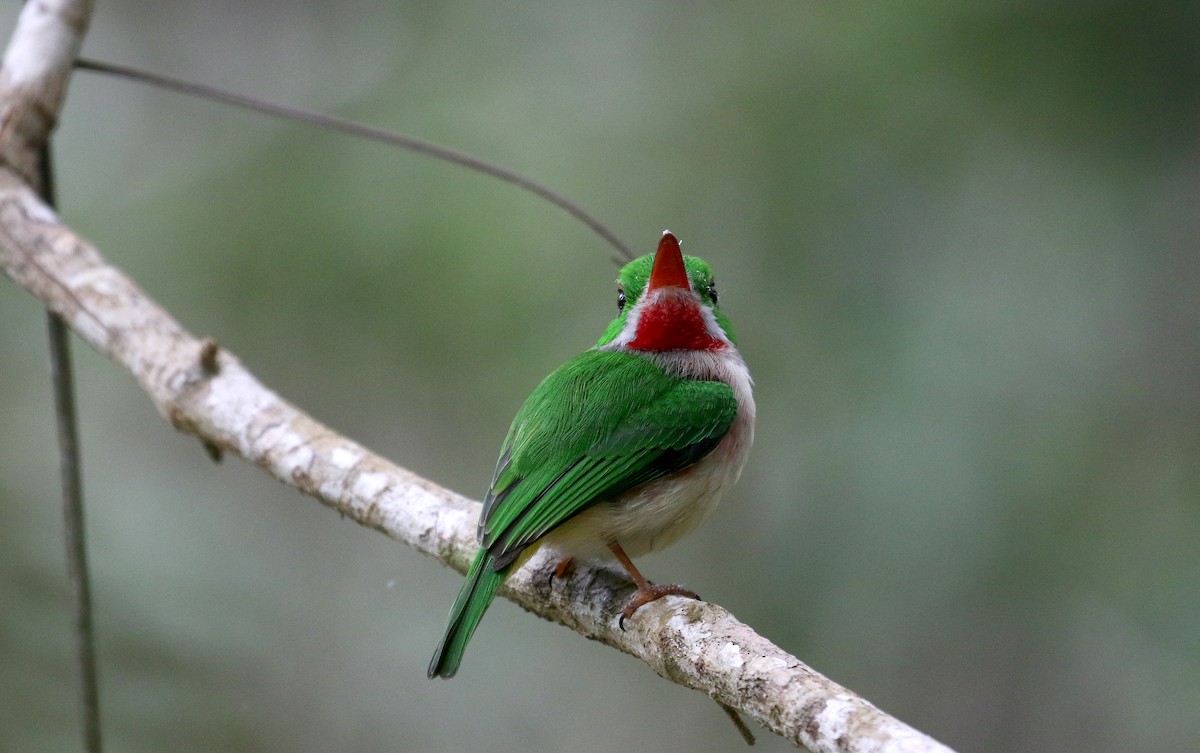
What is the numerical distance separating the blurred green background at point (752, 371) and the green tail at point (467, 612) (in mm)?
1797

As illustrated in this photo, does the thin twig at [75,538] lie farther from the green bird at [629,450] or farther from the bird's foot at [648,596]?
the bird's foot at [648,596]

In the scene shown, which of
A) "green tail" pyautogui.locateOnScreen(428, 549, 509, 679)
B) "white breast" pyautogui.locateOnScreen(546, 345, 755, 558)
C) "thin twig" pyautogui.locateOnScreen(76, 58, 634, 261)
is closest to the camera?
"green tail" pyautogui.locateOnScreen(428, 549, 509, 679)

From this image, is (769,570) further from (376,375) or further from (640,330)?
(376,375)

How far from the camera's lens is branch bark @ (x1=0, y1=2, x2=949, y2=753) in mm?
1868

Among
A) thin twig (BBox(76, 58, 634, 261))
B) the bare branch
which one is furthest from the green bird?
thin twig (BBox(76, 58, 634, 261))

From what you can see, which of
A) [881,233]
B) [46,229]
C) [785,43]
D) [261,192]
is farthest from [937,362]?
[261,192]

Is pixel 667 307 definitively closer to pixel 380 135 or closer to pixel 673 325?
pixel 673 325

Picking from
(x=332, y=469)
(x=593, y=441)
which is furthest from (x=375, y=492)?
(x=593, y=441)

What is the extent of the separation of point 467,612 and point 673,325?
0.95m

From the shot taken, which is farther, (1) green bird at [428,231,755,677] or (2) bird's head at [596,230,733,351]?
(2) bird's head at [596,230,733,351]

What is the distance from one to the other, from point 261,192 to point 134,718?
270cm

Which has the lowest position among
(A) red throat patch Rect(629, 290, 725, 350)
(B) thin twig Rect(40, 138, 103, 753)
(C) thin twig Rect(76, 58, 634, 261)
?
(B) thin twig Rect(40, 138, 103, 753)

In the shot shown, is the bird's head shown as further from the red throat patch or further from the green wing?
the green wing

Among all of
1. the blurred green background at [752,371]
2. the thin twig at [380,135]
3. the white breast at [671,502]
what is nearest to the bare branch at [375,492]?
the white breast at [671,502]
